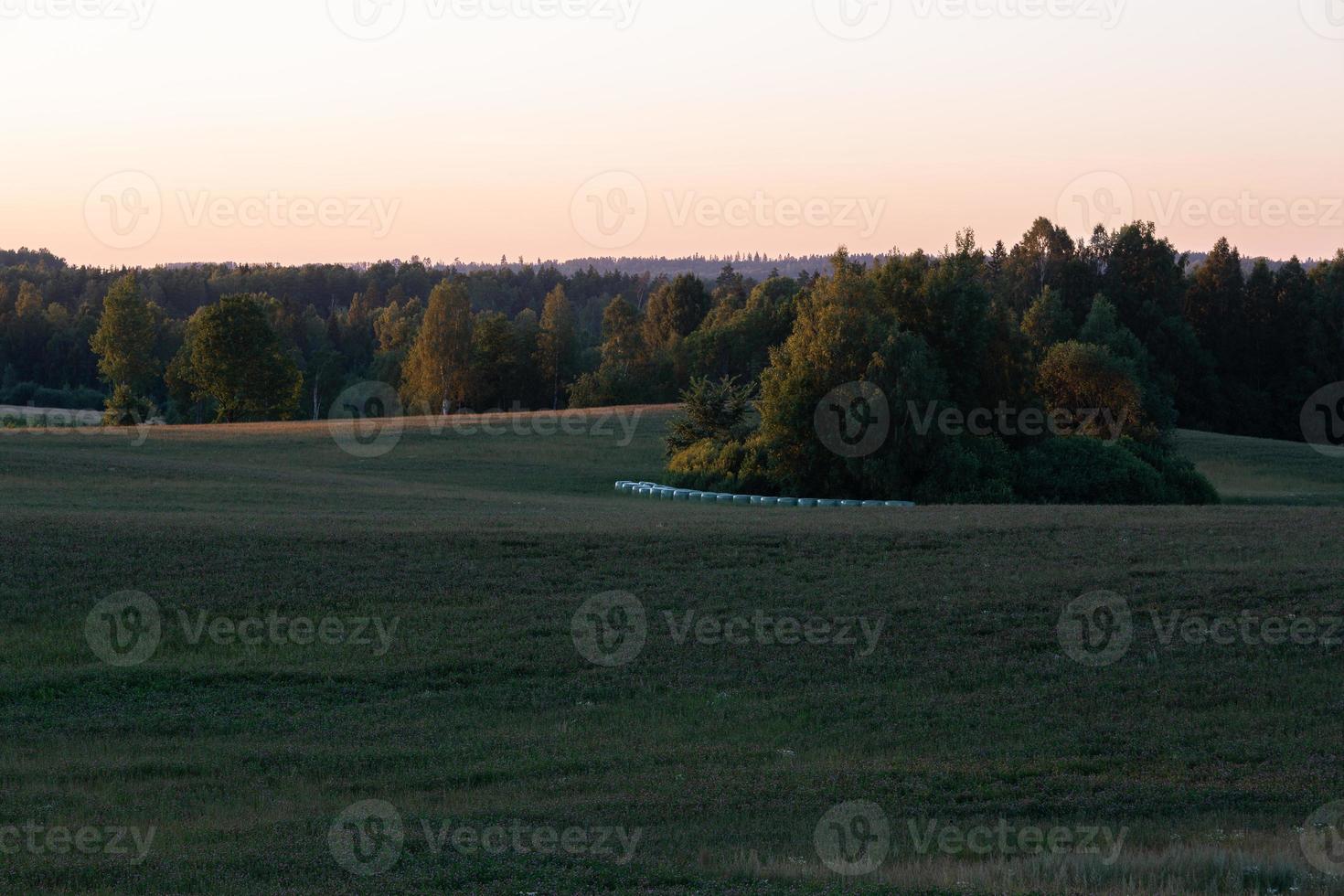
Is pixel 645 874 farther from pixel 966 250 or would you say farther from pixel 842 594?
pixel 966 250

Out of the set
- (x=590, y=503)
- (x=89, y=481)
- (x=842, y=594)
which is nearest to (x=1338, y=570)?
(x=842, y=594)

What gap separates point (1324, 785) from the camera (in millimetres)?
11391

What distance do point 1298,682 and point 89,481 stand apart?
91.9 feet
